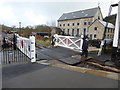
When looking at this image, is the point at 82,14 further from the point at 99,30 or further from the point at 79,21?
the point at 99,30

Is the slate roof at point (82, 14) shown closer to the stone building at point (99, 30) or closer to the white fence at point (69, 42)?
the stone building at point (99, 30)

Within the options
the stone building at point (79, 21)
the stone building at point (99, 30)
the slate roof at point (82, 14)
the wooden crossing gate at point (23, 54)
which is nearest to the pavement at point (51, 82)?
the wooden crossing gate at point (23, 54)

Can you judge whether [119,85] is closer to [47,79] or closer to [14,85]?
[47,79]

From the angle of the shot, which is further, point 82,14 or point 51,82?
point 82,14

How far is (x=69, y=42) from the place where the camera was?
9086 mm

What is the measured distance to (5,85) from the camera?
2598mm

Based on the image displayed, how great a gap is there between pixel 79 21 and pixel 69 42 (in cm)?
3247

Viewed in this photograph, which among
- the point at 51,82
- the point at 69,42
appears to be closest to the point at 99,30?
the point at 69,42

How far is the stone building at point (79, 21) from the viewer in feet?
118

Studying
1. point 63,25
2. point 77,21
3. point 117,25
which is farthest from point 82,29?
point 117,25

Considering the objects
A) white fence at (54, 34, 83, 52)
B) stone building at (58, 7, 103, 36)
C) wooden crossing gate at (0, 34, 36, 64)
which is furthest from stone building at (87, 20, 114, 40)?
wooden crossing gate at (0, 34, 36, 64)

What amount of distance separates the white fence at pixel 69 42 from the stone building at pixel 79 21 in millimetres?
27517

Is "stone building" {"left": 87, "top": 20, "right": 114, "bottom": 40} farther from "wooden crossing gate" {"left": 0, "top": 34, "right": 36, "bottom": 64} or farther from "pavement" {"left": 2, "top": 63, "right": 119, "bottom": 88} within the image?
"pavement" {"left": 2, "top": 63, "right": 119, "bottom": 88}

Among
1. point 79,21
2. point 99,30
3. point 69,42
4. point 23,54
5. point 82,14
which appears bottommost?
point 23,54
